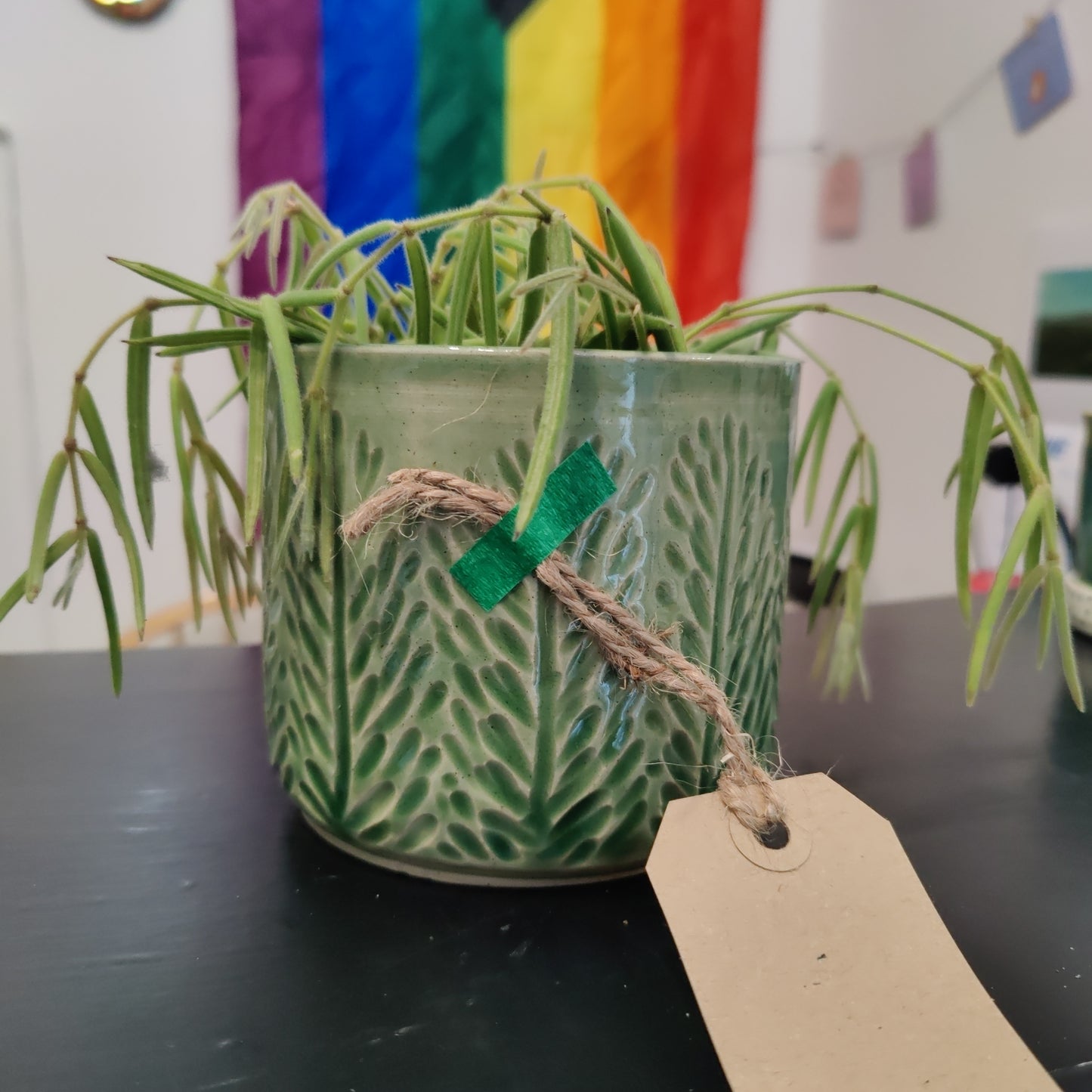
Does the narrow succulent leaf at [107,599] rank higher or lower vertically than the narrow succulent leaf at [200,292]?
lower

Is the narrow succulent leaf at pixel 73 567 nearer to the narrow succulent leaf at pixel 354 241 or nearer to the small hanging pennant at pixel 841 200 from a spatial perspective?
the narrow succulent leaf at pixel 354 241

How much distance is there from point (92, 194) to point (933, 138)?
38.2 inches

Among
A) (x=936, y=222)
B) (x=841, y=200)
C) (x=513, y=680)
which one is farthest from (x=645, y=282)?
(x=841, y=200)

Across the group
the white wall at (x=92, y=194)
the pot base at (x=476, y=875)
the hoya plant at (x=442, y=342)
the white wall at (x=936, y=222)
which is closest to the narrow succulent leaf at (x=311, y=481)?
the hoya plant at (x=442, y=342)

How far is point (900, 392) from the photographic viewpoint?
3.71ft

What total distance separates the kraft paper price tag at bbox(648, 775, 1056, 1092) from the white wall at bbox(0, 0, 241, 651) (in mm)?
860

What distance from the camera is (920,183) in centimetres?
Result: 108

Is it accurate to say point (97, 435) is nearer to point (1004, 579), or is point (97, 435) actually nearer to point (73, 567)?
point (73, 567)

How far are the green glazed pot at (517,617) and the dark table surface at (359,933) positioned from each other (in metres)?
0.02

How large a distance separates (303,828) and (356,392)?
167mm

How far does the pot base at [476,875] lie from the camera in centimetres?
27

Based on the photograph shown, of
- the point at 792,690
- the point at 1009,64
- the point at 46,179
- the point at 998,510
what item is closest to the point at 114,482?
the point at 792,690

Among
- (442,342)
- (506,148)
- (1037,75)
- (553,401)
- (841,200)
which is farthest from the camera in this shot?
(841,200)

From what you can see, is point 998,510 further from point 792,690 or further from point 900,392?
point 792,690
